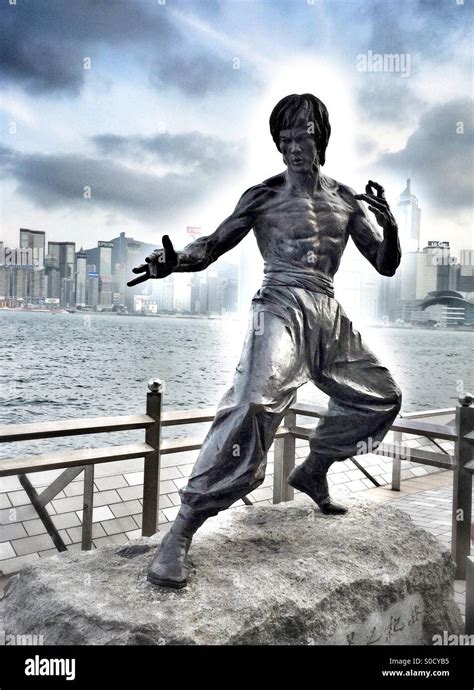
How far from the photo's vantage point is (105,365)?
4319 centimetres

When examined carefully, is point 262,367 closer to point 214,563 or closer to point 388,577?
point 214,563

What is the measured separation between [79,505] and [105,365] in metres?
39.6

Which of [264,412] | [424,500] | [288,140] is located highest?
[288,140]

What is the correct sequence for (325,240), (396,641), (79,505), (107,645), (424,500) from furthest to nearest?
1. (424,500)
2. (79,505)
3. (325,240)
4. (396,641)
5. (107,645)

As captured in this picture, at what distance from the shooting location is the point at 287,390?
2617mm

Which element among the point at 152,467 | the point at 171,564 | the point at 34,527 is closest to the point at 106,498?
the point at 34,527

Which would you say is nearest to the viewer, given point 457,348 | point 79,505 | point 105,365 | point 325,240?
point 325,240

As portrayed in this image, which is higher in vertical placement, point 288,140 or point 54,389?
point 288,140

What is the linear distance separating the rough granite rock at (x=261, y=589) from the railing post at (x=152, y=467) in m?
0.66

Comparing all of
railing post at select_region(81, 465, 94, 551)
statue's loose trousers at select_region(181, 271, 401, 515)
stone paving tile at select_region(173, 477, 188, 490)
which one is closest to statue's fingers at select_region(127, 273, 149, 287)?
statue's loose trousers at select_region(181, 271, 401, 515)

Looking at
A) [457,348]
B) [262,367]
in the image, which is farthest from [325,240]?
[457,348]

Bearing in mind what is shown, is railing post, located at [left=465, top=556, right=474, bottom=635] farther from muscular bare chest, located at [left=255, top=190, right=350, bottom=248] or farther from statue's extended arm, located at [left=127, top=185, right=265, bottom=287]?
statue's extended arm, located at [left=127, top=185, right=265, bottom=287]

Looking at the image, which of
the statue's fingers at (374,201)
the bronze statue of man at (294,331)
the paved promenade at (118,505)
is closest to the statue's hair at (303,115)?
the bronze statue of man at (294,331)

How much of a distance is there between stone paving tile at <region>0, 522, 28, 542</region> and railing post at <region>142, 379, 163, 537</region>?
86 centimetres
